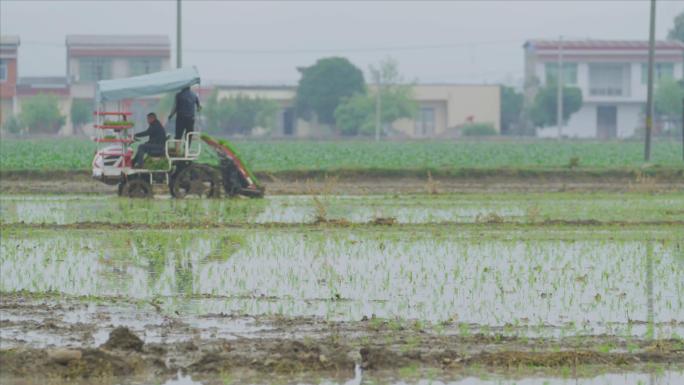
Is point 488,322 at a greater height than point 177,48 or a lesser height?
lesser

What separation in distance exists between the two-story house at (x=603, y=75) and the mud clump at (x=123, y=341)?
98.7 metres

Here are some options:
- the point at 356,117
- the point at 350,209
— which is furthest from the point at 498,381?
the point at 356,117

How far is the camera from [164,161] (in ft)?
79.3

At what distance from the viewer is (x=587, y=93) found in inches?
4311

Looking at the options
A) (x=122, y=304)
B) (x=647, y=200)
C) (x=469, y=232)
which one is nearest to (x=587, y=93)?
(x=647, y=200)

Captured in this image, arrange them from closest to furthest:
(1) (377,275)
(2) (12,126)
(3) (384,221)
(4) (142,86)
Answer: (1) (377,275)
(3) (384,221)
(4) (142,86)
(2) (12,126)

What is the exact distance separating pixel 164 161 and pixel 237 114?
7631 cm

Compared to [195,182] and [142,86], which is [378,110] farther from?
[142,86]

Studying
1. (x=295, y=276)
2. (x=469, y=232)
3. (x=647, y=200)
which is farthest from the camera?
(x=647, y=200)

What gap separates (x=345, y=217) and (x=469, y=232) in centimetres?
303

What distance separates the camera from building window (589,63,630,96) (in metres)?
110

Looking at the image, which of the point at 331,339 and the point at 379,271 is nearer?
the point at 331,339

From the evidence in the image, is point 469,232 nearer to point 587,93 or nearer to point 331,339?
point 331,339

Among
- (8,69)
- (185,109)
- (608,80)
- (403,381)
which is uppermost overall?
(608,80)
